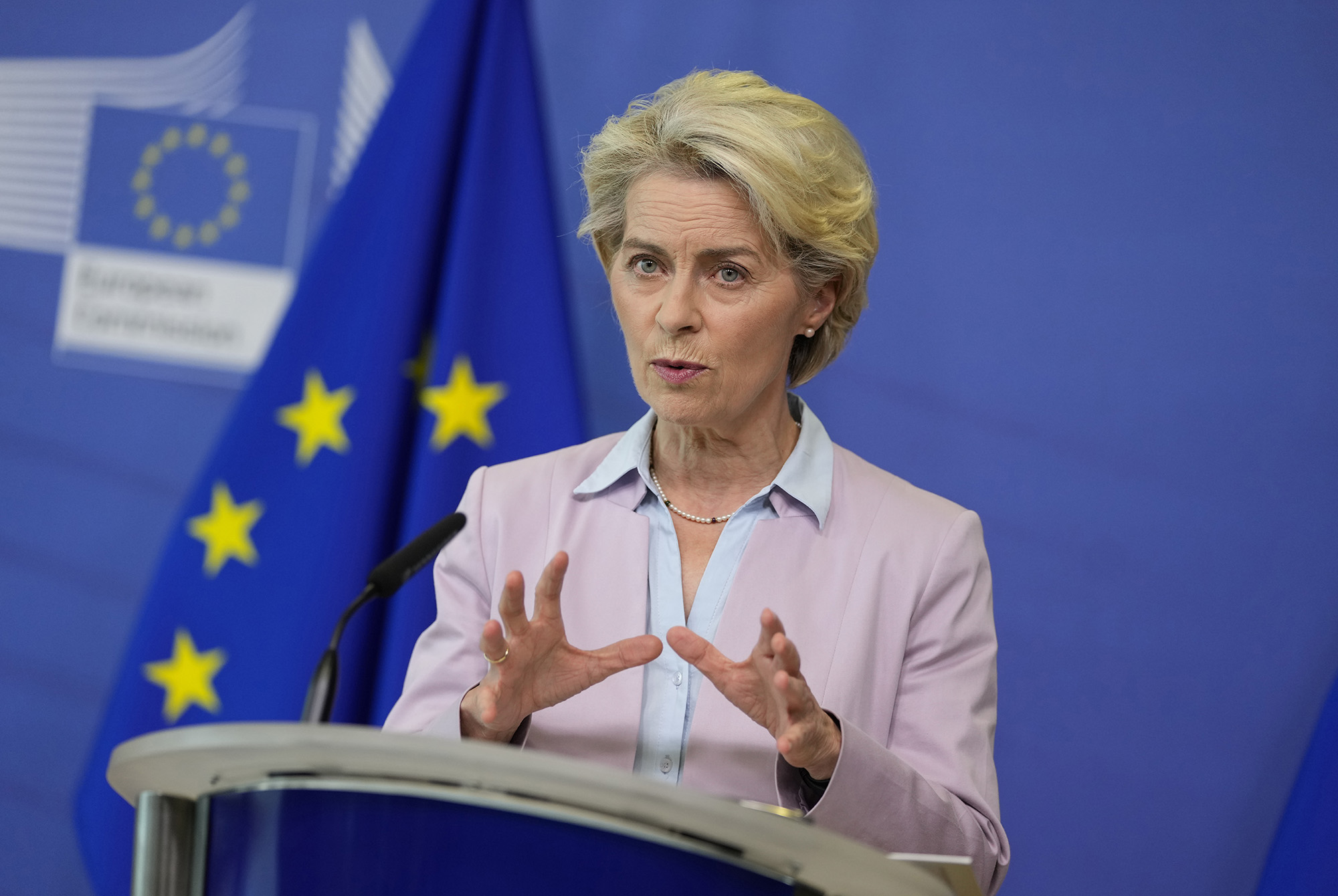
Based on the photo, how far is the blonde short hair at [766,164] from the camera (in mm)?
1586

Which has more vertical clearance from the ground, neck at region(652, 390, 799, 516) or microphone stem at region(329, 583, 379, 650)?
neck at region(652, 390, 799, 516)

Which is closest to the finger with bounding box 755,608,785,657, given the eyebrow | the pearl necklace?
the pearl necklace

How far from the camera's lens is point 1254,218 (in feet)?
7.82

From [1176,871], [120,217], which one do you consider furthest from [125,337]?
[1176,871]

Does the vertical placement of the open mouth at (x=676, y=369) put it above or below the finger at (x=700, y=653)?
above

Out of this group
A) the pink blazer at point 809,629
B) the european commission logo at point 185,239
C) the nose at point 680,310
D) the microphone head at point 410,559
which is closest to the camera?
the microphone head at point 410,559

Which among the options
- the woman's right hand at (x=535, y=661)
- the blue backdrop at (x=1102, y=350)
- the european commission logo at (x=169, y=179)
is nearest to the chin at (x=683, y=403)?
the woman's right hand at (x=535, y=661)

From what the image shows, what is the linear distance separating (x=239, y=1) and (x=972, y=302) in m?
1.93

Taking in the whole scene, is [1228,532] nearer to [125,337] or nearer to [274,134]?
[274,134]

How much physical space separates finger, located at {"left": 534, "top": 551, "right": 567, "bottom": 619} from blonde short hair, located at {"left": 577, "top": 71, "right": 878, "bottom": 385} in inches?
23.1

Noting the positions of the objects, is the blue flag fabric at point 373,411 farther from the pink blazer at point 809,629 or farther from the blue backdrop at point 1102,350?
the pink blazer at point 809,629

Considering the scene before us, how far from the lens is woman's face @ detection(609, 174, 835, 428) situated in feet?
5.25

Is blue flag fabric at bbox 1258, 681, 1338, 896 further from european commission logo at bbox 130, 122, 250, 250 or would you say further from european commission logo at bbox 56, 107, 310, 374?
european commission logo at bbox 130, 122, 250, 250

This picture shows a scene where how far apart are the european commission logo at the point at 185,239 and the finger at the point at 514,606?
72.6 inches
